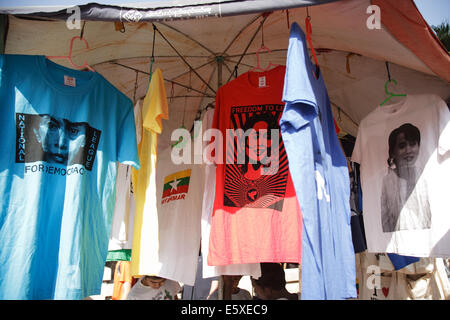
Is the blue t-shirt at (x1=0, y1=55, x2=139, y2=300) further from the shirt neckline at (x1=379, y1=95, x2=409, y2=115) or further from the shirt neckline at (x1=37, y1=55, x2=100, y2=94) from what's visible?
the shirt neckline at (x1=379, y1=95, x2=409, y2=115)

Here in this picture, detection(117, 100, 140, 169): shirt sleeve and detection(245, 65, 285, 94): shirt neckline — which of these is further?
detection(245, 65, 285, 94): shirt neckline

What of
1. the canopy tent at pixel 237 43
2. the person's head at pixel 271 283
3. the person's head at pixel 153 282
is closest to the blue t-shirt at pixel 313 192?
the canopy tent at pixel 237 43

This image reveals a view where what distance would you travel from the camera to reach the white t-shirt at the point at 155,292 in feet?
12.4

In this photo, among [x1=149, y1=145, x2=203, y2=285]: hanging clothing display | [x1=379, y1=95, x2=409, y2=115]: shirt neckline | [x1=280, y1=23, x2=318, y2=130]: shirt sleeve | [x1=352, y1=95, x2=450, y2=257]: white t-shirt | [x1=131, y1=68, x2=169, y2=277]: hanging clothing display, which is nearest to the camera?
[x1=280, y1=23, x2=318, y2=130]: shirt sleeve

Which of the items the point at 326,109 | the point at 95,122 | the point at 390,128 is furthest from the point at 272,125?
the point at 95,122

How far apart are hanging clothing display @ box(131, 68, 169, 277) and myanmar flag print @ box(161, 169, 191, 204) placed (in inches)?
27.0

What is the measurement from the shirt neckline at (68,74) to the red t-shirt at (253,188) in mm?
907

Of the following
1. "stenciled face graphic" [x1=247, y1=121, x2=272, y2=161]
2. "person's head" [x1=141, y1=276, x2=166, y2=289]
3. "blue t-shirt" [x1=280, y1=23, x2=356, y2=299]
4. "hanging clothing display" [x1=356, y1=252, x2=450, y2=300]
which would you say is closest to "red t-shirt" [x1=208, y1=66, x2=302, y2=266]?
"stenciled face graphic" [x1=247, y1=121, x2=272, y2=161]

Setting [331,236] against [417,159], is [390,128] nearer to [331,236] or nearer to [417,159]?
[417,159]

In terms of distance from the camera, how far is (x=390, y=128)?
266 cm

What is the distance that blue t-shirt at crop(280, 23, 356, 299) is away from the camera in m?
1.56

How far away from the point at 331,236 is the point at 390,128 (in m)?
1.36

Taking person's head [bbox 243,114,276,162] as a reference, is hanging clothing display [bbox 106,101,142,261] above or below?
below

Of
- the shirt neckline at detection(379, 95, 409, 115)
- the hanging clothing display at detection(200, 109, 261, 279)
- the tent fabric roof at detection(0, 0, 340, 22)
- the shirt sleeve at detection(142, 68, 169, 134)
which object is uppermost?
the tent fabric roof at detection(0, 0, 340, 22)
